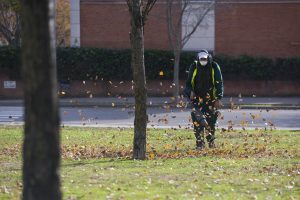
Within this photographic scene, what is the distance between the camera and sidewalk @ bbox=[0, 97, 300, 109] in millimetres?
25766

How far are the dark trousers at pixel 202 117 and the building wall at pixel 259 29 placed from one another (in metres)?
19.9

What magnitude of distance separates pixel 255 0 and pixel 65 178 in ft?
80.3

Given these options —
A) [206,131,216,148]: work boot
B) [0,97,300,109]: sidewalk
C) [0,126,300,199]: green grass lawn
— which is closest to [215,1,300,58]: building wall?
[0,97,300,109]: sidewalk

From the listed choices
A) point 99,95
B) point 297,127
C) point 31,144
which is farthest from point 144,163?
point 99,95

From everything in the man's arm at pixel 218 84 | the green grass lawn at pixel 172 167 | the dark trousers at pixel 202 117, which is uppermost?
the man's arm at pixel 218 84

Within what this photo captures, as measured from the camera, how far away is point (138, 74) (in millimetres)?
10086

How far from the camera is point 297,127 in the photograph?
17.5 m

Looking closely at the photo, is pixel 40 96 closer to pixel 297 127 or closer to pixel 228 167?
pixel 228 167

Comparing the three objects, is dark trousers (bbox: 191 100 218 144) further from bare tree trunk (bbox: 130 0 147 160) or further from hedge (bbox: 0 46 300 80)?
hedge (bbox: 0 46 300 80)

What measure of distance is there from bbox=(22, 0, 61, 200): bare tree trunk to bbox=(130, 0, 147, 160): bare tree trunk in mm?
5479

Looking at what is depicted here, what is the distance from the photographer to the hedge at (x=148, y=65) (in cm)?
2995

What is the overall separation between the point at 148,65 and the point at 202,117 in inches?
720

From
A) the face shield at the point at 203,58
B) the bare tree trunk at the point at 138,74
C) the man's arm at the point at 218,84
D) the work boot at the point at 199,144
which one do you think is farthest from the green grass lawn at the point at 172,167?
the face shield at the point at 203,58

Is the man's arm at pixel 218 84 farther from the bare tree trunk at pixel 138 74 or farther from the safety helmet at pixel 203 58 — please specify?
the bare tree trunk at pixel 138 74
